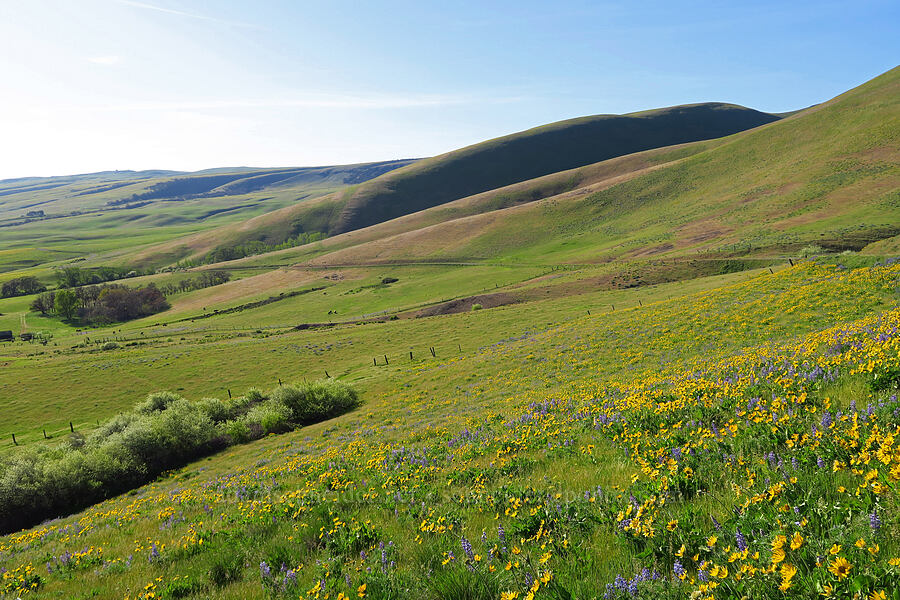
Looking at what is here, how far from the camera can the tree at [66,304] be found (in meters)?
129

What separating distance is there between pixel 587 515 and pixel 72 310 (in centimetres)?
16892

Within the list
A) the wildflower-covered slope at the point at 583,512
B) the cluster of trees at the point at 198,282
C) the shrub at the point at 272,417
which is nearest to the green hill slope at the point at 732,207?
the cluster of trees at the point at 198,282

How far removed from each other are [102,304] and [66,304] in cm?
1068

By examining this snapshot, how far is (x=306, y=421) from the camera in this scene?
117ft

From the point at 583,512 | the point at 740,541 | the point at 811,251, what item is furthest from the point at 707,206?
the point at 740,541

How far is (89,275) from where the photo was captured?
562 feet

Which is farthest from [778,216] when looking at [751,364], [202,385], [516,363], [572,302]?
[202,385]

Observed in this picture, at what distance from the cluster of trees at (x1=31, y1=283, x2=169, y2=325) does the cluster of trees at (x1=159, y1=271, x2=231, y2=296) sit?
7020 mm

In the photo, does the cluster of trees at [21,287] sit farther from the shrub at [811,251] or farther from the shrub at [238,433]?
the shrub at [811,251]

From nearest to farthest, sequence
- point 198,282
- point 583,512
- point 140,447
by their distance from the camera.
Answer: point 583,512
point 140,447
point 198,282

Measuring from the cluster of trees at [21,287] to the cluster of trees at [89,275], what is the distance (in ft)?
20.3

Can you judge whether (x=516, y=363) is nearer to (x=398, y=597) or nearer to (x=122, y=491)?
A: (x=122, y=491)

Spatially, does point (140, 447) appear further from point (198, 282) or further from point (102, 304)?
point (198, 282)

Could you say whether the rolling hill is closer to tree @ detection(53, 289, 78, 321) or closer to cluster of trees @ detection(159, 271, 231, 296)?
cluster of trees @ detection(159, 271, 231, 296)
